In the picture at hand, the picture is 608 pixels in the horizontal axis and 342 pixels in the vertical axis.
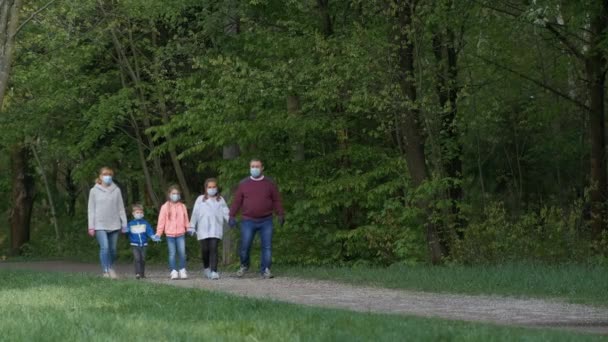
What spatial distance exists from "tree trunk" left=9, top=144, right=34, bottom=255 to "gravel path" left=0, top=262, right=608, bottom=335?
28.3m

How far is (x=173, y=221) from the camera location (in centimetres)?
2159

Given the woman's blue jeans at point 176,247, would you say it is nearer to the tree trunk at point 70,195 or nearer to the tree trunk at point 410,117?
the tree trunk at point 410,117

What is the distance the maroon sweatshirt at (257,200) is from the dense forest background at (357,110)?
3.78 m

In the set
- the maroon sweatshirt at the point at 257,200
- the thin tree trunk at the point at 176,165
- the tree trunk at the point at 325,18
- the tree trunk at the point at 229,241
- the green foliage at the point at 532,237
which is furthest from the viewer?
the thin tree trunk at the point at 176,165

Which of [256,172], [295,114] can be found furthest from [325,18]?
[256,172]

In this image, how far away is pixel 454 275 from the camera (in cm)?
1872

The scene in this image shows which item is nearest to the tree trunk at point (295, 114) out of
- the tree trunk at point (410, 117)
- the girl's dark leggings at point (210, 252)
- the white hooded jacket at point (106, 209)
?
the tree trunk at point (410, 117)

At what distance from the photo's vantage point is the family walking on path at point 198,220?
68.7ft

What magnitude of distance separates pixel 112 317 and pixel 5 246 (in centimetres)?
4392

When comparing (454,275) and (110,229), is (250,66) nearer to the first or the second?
(110,229)

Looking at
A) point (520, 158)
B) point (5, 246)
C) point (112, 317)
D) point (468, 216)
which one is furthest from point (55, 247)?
point (112, 317)

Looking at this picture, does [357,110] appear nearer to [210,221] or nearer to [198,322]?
[210,221]

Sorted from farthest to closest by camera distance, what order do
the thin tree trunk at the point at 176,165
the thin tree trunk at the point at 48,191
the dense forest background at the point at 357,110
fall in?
the thin tree trunk at the point at 48,191
the thin tree trunk at the point at 176,165
the dense forest background at the point at 357,110

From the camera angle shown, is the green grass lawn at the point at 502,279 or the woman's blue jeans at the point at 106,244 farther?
the woman's blue jeans at the point at 106,244
